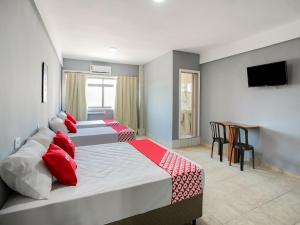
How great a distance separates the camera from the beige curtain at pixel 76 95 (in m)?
5.38

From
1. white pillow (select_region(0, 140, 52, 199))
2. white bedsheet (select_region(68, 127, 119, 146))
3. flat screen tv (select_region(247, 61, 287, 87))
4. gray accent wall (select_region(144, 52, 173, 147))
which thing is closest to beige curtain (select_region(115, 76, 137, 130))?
gray accent wall (select_region(144, 52, 173, 147))

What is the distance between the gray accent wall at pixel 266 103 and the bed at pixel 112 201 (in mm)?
2304

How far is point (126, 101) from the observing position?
607cm

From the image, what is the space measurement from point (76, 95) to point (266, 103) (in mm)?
5124

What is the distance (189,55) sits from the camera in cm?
468

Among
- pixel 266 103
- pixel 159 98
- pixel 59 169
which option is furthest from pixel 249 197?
pixel 159 98

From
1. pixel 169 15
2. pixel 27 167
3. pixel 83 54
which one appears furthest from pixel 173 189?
pixel 83 54

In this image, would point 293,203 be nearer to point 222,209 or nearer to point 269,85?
point 222,209

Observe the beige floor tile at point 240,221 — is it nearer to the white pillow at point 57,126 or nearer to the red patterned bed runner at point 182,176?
the red patterned bed runner at point 182,176

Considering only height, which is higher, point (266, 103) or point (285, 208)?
point (266, 103)

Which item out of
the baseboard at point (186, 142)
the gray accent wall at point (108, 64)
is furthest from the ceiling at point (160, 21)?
the baseboard at point (186, 142)

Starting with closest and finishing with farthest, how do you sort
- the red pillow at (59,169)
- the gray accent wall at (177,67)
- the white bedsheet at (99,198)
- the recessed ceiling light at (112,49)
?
the white bedsheet at (99,198) → the red pillow at (59,169) → the recessed ceiling light at (112,49) → the gray accent wall at (177,67)

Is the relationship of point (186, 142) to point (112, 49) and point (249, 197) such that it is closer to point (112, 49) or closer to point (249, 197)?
point (249, 197)

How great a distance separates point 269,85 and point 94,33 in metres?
3.50
